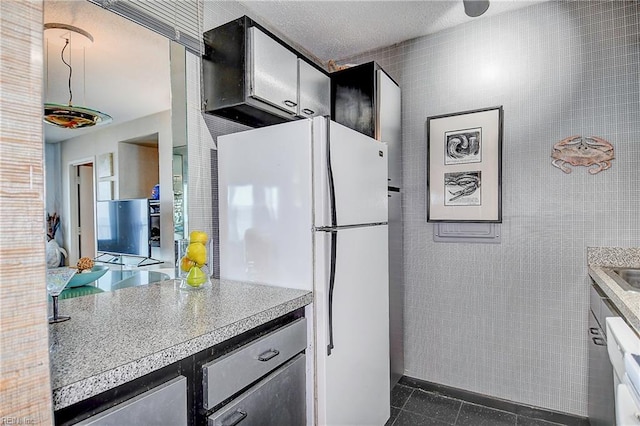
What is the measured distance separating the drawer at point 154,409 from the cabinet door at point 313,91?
159 cm

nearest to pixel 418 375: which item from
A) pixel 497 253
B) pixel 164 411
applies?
pixel 497 253

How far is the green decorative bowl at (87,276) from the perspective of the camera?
140 cm

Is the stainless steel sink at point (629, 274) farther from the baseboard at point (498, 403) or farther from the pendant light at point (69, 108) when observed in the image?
the pendant light at point (69, 108)

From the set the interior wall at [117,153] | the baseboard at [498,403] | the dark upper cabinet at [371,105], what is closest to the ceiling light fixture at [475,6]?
the dark upper cabinet at [371,105]

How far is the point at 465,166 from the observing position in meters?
2.39

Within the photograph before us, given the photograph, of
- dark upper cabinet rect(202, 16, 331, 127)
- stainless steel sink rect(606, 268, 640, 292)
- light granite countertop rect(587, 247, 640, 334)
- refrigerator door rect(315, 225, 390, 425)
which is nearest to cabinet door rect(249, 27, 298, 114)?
dark upper cabinet rect(202, 16, 331, 127)

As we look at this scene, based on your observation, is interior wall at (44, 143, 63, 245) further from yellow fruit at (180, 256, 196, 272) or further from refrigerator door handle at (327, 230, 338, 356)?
A: refrigerator door handle at (327, 230, 338, 356)

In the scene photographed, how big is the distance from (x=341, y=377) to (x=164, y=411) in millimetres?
900

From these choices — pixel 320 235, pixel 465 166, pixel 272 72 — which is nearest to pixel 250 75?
pixel 272 72

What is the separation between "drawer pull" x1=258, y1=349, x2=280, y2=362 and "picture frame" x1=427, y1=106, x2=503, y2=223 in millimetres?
1666

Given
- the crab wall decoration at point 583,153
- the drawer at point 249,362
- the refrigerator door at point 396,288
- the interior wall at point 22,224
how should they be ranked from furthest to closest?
1. the refrigerator door at point 396,288
2. the crab wall decoration at point 583,153
3. the drawer at point 249,362
4. the interior wall at point 22,224

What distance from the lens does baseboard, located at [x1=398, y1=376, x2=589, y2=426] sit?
2080 mm

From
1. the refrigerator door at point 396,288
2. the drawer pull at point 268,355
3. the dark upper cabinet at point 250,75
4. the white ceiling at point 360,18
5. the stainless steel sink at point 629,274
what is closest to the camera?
the drawer pull at point 268,355

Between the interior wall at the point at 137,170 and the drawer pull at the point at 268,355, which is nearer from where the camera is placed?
the drawer pull at the point at 268,355
